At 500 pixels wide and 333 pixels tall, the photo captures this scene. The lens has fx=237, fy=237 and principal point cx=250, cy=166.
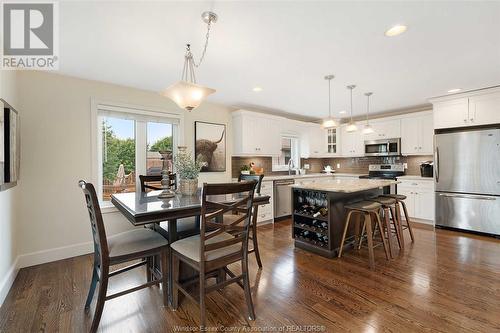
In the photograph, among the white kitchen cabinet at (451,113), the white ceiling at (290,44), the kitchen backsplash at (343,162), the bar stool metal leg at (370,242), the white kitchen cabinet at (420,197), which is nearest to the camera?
the white ceiling at (290,44)

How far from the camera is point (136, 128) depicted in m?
3.66

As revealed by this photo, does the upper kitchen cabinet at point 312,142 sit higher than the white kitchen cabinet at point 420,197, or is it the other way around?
the upper kitchen cabinet at point 312,142

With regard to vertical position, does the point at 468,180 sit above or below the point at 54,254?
above

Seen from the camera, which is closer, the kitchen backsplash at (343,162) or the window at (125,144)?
the window at (125,144)

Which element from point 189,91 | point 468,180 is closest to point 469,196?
point 468,180

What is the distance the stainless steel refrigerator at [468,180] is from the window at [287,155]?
2.81m

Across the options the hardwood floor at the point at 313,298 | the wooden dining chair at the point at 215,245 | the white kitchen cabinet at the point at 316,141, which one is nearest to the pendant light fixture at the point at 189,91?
the wooden dining chair at the point at 215,245

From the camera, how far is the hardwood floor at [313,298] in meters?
1.76

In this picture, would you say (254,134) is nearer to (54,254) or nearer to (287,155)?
(287,155)

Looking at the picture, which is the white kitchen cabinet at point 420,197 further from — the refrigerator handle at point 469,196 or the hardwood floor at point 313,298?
the hardwood floor at point 313,298

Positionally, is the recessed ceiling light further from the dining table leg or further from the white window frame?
the white window frame

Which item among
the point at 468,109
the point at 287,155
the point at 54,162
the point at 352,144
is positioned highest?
the point at 468,109

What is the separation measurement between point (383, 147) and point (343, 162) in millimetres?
1283

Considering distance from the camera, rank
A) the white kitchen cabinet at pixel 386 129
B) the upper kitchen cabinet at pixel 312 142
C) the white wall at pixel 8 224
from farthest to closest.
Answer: the upper kitchen cabinet at pixel 312 142 < the white kitchen cabinet at pixel 386 129 < the white wall at pixel 8 224
